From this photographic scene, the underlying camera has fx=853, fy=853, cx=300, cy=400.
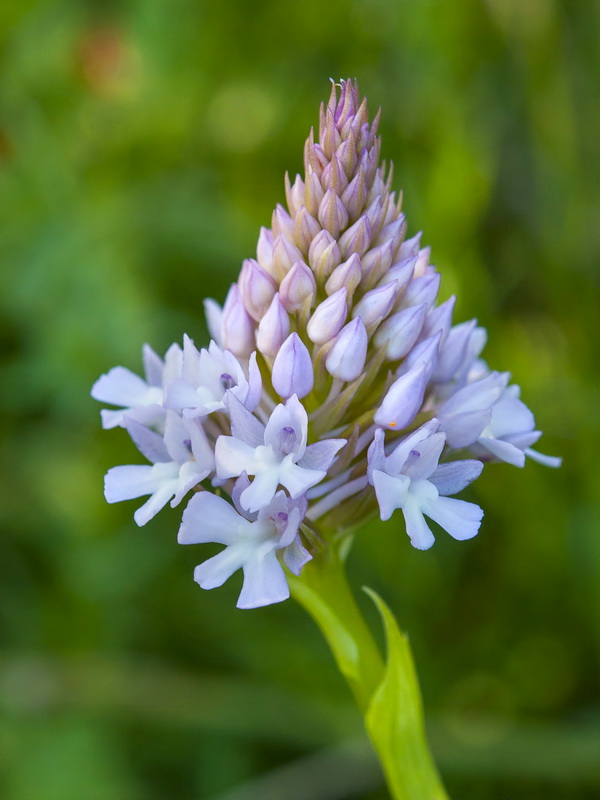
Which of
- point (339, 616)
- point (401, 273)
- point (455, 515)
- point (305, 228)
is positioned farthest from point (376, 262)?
point (339, 616)

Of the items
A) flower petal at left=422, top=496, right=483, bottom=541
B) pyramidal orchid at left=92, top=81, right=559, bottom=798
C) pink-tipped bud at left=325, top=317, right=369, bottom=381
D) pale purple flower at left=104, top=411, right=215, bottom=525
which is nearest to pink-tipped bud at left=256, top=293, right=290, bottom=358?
pyramidal orchid at left=92, top=81, right=559, bottom=798

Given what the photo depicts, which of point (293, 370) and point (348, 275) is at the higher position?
point (348, 275)

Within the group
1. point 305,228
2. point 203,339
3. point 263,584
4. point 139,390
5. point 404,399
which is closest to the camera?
point 263,584

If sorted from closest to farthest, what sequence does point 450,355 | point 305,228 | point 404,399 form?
1. point 404,399
2. point 305,228
3. point 450,355

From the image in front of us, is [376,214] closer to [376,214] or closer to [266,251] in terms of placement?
[376,214]

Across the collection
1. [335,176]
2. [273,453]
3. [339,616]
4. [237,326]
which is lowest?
[339,616]

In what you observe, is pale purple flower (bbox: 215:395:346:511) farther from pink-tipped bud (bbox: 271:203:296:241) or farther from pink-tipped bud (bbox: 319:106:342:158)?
pink-tipped bud (bbox: 319:106:342:158)
